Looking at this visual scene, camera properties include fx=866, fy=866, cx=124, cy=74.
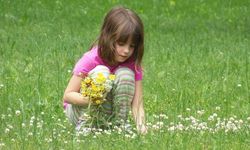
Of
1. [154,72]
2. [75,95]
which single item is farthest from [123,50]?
[154,72]

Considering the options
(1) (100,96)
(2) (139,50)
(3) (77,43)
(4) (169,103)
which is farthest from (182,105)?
(3) (77,43)

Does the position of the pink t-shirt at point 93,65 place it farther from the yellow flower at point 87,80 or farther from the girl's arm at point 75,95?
the yellow flower at point 87,80

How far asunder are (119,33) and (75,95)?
1.70 feet

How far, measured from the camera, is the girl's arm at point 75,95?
18.9 feet

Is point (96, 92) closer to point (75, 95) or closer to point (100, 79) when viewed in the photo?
point (100, 79)

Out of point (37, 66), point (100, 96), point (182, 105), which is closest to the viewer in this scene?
point (100, 96)

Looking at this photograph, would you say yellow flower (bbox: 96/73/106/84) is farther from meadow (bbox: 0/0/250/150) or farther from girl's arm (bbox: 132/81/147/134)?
girl's arm (bbox: 132/81/147/134)

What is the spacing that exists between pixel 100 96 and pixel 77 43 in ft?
19.7

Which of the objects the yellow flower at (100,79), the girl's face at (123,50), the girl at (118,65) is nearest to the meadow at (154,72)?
the girl at (118,65)

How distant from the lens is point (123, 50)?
592cm

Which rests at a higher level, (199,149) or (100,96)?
(100,96)

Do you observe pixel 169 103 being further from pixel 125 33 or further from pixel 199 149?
pixel 199 149

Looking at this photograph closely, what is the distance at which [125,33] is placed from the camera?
590cm

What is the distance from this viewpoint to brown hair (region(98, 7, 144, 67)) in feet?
19.4
